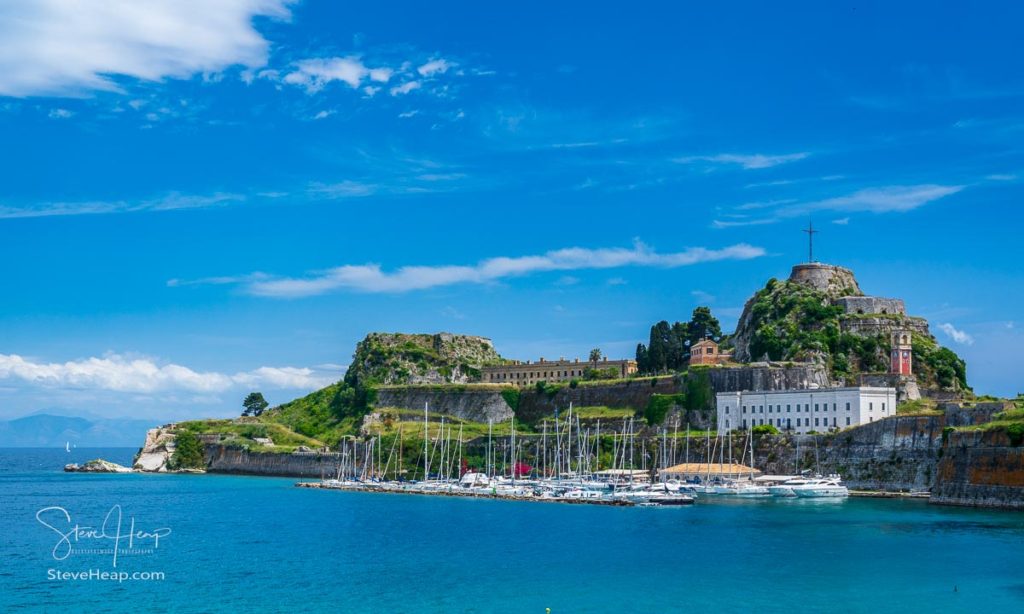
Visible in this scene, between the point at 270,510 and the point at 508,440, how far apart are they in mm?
33689

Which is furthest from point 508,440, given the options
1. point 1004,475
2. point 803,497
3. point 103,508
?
point 1004,475

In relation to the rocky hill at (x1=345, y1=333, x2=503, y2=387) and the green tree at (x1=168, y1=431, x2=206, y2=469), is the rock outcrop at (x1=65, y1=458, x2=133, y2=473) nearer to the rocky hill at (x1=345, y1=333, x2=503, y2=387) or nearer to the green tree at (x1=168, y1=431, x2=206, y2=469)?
the green tree at (x1=168, y1=431, x2=206, y2=469)

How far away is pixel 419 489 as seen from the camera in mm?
96562

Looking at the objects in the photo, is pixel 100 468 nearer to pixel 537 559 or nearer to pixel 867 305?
pixel 867 305

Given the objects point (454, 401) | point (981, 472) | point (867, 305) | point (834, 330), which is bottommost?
point (981, 472)

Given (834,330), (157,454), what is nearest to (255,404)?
(157,454)

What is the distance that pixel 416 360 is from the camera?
5487 inches

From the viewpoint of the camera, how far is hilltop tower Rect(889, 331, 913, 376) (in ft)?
347

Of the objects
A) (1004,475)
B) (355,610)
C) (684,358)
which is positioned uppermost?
(684,358)

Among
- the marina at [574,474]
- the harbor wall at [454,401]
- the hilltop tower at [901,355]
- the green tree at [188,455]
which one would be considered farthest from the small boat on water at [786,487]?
the green tree at [188,455]

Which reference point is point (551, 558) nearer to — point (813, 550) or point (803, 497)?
point (813, 550)

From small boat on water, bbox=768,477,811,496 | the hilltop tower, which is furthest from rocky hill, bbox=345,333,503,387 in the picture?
small boat on water, bbox=768,477,811,496
